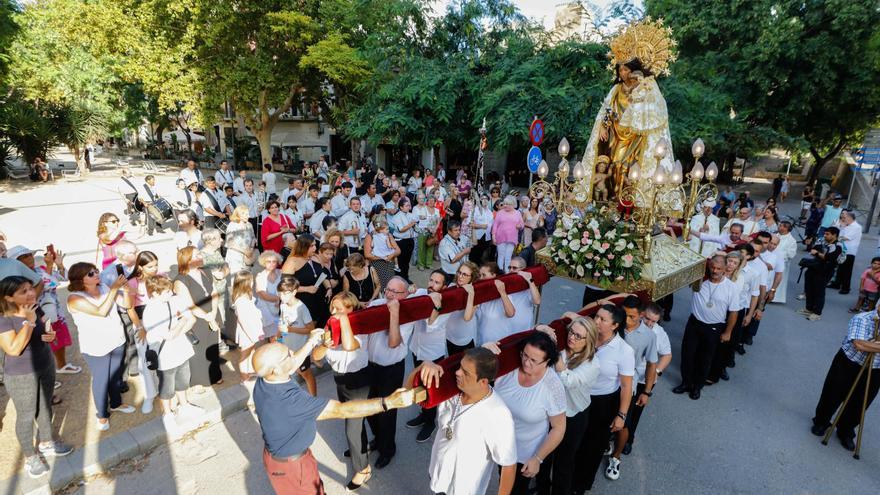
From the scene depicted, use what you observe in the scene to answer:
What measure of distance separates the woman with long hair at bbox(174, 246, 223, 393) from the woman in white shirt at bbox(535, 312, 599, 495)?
3782 mm

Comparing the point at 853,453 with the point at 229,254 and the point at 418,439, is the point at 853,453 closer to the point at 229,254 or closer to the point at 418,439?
the point at 418,439

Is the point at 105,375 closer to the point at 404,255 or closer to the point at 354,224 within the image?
the point at 354,224

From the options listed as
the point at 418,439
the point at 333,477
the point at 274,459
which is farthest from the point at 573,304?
the point at 274,459

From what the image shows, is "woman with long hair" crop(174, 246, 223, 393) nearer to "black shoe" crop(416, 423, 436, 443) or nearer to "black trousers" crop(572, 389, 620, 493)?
"black shoe" crop(416, 423, 436, 443)

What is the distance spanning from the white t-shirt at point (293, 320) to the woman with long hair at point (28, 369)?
201 cm

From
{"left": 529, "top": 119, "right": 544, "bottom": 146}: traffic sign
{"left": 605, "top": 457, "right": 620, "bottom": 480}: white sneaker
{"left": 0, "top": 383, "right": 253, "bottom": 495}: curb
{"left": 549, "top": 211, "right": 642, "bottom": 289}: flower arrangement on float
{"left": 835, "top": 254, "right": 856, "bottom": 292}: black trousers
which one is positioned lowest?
{"left": 605, "top": 457, "right": 620, "bottom": 480}: white sneaker

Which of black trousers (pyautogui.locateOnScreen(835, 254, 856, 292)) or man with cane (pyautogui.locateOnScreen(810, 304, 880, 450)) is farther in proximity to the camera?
black trousers (pyautogui.locateOnScreen(835, 254, 856, 292))

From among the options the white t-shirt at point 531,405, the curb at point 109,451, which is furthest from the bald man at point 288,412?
the curb at point 109,451

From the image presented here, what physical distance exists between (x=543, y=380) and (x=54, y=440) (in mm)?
4531

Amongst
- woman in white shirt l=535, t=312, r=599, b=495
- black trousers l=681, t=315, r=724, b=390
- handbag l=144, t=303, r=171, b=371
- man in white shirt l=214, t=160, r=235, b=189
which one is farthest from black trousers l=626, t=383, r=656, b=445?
man in white shirt l=214, t=160, r=235, b=189

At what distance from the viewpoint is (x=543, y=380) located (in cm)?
304

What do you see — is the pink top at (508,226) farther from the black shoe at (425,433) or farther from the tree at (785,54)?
the tree at (785,54)

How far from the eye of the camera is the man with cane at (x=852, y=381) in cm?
458

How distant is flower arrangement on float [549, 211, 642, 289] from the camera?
4664mm
